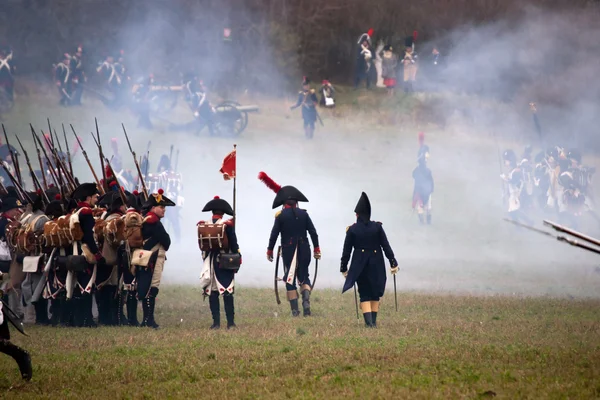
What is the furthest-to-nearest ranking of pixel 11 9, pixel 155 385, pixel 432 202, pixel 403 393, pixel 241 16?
pixel 241 16, pixel 11 9, pixel 432 202, pixel 155 385, pixel 403 393

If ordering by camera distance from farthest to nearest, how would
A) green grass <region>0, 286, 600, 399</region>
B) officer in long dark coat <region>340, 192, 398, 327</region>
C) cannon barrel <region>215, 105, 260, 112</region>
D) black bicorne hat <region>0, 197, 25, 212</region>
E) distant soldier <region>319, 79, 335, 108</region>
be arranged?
distant soldier <region>319, 79, 335, 108</region>, cannon barrel <region>215, 105, 260, 112</region>, black bicorne hat <region>0, 197, 25, 212</region>, officer in long dark coat <region>340, 192, 398, 327</region>, green grass <region>0, 286, 600, 399</region>

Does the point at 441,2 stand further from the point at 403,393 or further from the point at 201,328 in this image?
the point at 403,393

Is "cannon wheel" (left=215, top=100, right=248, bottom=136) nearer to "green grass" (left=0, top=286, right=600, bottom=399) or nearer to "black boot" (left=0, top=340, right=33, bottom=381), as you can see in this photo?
"green grass" (left=0, top=286, right=600, bottom=399)

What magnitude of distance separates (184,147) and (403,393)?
29149 millimetres

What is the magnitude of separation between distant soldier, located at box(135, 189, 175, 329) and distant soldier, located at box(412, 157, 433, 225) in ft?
62.6

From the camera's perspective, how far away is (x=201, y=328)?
579 inches

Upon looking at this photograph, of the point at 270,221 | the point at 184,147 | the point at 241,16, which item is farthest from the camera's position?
the point at 241,16

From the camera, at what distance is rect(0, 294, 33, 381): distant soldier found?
10.2m

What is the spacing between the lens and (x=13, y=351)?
10.3m

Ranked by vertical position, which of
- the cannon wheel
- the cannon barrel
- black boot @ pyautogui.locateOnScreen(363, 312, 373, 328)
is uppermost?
the cannon barrel

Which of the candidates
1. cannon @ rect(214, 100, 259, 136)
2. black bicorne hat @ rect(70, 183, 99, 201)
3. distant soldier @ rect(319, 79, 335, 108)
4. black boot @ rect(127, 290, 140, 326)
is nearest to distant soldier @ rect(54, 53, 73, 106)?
cannon @ rect(214, 100, 259, 136)

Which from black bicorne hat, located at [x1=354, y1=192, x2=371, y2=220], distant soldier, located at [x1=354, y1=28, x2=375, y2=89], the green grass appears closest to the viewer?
the green grass

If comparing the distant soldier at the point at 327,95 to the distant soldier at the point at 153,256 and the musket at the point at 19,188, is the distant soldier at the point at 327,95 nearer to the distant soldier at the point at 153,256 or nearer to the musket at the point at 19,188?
the musket at the point at 19,188

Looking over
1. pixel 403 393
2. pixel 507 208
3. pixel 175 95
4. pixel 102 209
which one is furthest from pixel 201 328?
pixel 175 95
